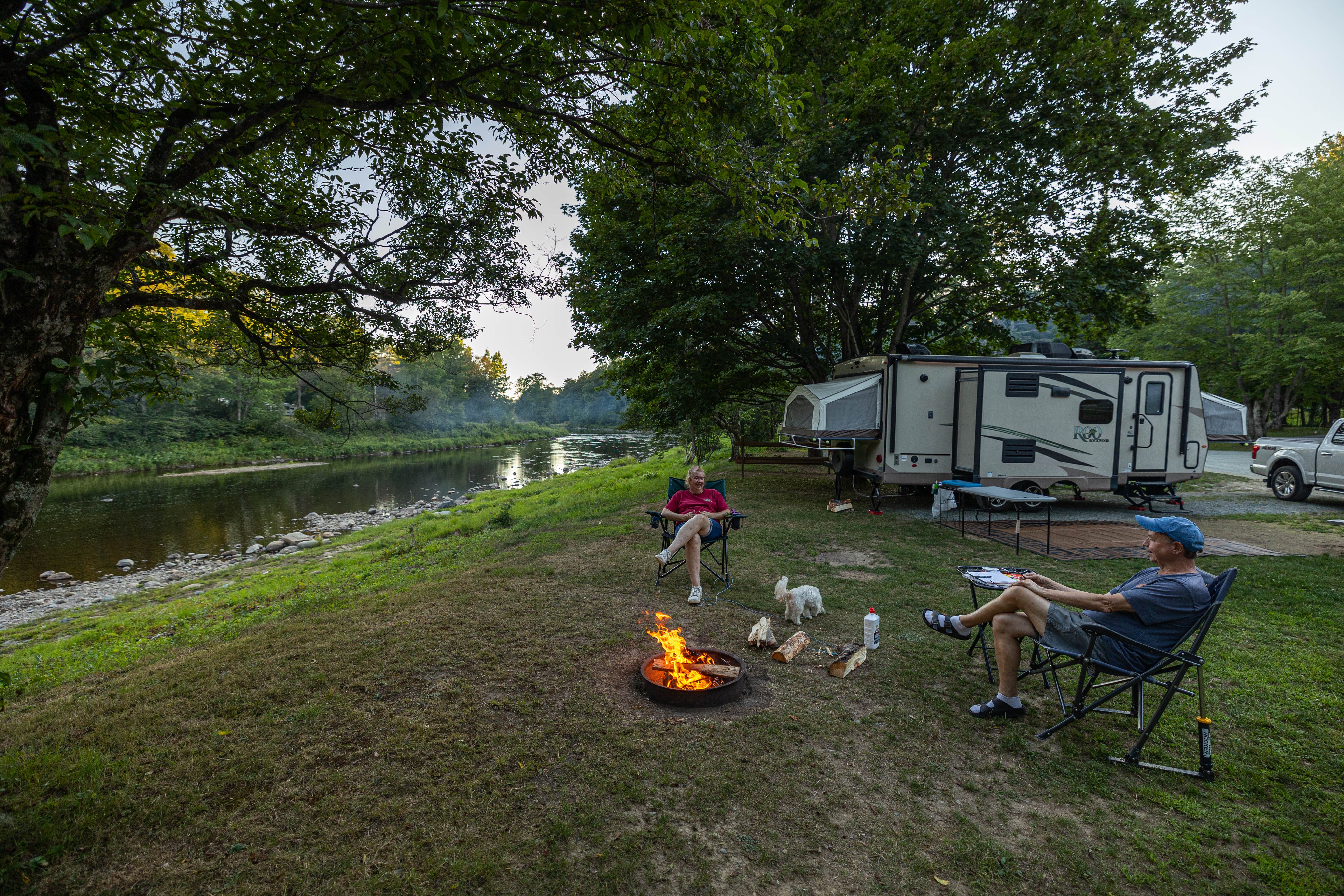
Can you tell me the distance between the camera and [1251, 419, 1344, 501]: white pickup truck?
9.81 m

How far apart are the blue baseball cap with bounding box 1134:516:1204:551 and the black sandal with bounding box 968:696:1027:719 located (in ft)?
4.16

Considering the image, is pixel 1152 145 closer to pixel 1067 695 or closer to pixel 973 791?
pixel 1067 695

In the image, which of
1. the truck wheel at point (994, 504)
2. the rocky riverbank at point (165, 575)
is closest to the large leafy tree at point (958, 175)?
the truck wheel at point (994, 504)

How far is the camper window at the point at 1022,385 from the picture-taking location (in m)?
9.12

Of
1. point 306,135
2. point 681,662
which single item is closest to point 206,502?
point 306,135

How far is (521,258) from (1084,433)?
9.58m

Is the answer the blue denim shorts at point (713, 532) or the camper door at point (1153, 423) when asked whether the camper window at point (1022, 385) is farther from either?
the blue denim shorts at point (713, 532)

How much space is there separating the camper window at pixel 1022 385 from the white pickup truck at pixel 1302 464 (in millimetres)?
5733

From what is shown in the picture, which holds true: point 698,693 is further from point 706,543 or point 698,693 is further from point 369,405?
point 369,405

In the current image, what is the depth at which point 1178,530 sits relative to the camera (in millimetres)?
2906

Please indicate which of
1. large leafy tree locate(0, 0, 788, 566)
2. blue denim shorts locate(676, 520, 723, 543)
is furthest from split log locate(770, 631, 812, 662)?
large leafy tree locate(0, 0, 788, 566)

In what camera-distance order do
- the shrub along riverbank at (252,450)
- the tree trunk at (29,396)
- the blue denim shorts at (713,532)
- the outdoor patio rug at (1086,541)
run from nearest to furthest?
the tree trunk at (29,396), the blue denim shorts at (713,532), the outdoor patio rug at (1086,541), the shrub along riverbank at (252,450)

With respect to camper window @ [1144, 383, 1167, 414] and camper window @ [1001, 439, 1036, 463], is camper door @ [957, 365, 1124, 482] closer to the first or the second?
camper window @ [1001, 439, 1036, 463]

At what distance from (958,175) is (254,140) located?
39.9 ft
